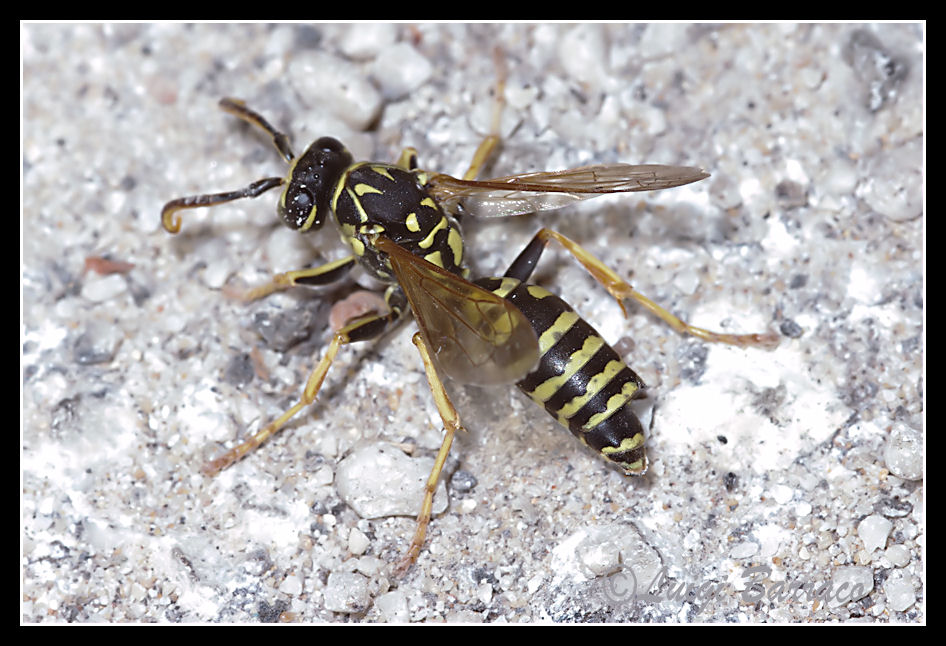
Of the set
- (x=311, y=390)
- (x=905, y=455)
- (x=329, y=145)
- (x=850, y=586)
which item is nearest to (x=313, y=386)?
(x=311, y=390)

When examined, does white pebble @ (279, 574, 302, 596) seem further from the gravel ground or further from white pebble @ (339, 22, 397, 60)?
white pebble @ (339, 22, 397, 60)

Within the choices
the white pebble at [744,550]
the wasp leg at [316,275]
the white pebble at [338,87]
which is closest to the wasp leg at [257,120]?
the white pebble at [338,87]

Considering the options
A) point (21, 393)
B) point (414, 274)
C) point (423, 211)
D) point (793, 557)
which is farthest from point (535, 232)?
point (21, 393)

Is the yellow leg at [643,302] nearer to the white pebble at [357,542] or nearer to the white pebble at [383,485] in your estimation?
the white pebble at [383,485]

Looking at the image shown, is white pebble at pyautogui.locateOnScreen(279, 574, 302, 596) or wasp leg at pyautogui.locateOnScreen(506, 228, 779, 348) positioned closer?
white pebble at pyautogui.locateOnScreen(279, 574, 302, 596)

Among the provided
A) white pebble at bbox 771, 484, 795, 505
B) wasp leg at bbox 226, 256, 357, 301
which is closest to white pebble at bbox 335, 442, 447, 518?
wasp leg at bbox 226, 256, 357, 301

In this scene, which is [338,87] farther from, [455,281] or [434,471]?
[434,471]

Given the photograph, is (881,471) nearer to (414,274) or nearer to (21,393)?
(414,274)

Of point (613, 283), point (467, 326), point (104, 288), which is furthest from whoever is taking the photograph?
point (104, 288)
